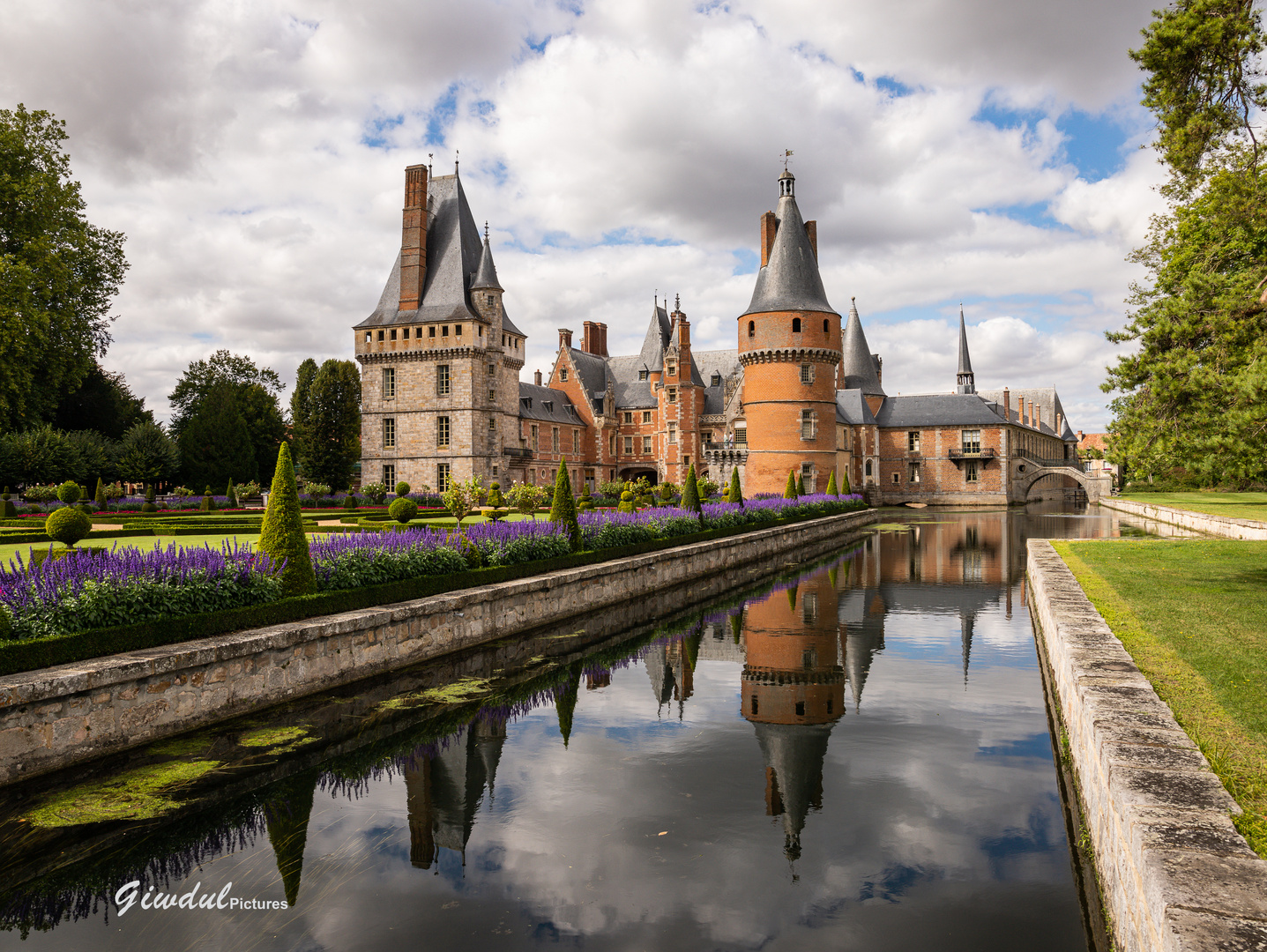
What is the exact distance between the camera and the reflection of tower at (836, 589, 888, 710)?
9.80 m

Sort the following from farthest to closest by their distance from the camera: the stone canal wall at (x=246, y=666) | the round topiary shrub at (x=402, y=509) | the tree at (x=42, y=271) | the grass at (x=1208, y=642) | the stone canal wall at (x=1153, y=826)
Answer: the tree at (x=42, y=271), the round topiary shrub at (x=402, y=509), the stone canal wall at (x=246, y=666), the grass at (x=1208, y=642), the stone canal wall at (x=1153, y=826)

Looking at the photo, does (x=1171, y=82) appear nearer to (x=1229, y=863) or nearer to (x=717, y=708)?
(x=717, y=708)

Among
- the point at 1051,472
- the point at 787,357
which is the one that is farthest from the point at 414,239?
the point at 1051,472

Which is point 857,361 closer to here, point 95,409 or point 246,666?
point 95,409

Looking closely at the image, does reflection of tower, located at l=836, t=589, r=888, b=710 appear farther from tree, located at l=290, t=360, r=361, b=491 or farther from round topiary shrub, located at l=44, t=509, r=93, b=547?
tree, located at l=290, t=360, r=361, b=491

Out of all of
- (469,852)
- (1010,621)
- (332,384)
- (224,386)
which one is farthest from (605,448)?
(469,852)

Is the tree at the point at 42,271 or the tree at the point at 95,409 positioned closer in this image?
the tree at the point at 42,271

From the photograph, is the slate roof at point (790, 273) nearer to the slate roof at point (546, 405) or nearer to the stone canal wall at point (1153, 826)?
the slate roof at point (546, 405)

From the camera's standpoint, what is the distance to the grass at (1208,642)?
454 centimetres

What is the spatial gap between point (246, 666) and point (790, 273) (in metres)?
34.0

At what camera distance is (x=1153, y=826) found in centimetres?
333

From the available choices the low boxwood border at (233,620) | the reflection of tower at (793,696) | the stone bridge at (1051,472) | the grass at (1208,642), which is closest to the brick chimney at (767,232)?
the grass at (1208,642)

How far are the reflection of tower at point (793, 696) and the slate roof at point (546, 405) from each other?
37384mm

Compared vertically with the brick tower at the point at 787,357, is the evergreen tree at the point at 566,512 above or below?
below
